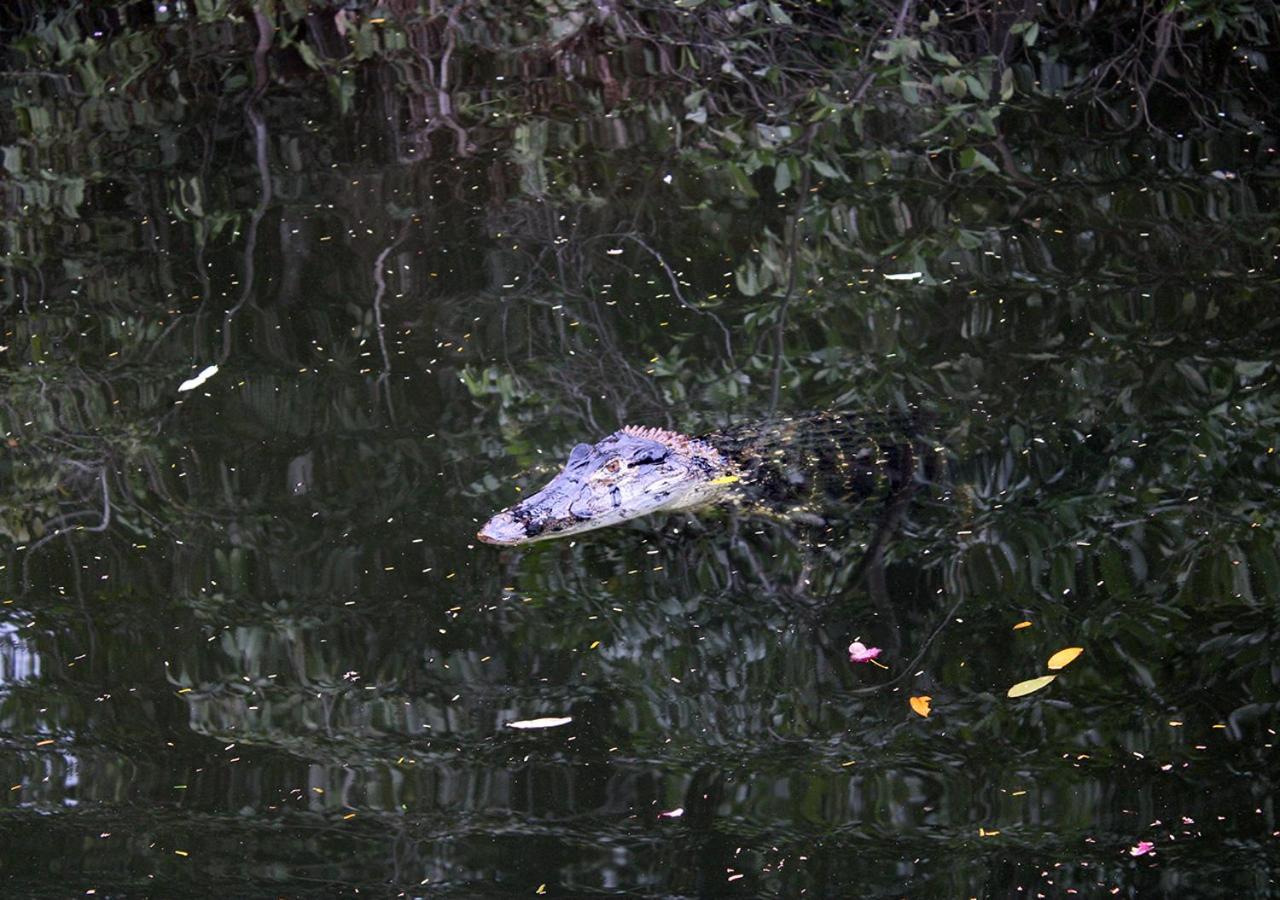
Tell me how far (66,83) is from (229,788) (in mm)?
7505

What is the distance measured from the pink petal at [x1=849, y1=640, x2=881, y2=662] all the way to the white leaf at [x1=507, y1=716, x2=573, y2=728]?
74 cm

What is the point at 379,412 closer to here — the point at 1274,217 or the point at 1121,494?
the point at 1121,494

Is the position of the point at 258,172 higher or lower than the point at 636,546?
higher

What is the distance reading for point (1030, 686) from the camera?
3.46 meters

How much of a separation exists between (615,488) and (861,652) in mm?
994

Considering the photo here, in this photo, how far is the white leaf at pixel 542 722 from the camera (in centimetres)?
344

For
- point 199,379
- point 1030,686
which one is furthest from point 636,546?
point 199,379

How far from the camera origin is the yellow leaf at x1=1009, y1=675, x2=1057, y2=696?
135 inches

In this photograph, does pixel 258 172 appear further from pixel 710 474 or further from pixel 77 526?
pixel 710 474

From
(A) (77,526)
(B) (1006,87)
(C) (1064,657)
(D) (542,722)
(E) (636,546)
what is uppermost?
(B) (1006,87)

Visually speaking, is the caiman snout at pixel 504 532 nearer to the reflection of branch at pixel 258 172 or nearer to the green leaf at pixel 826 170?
the reflection of branch at pixel 258 172

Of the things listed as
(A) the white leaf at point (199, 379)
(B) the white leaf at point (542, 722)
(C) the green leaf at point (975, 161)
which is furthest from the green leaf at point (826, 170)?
(B) the white leaf at point (542, 722)

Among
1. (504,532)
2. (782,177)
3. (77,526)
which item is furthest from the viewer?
(782,177)

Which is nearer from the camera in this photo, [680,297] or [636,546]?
[636,546]
